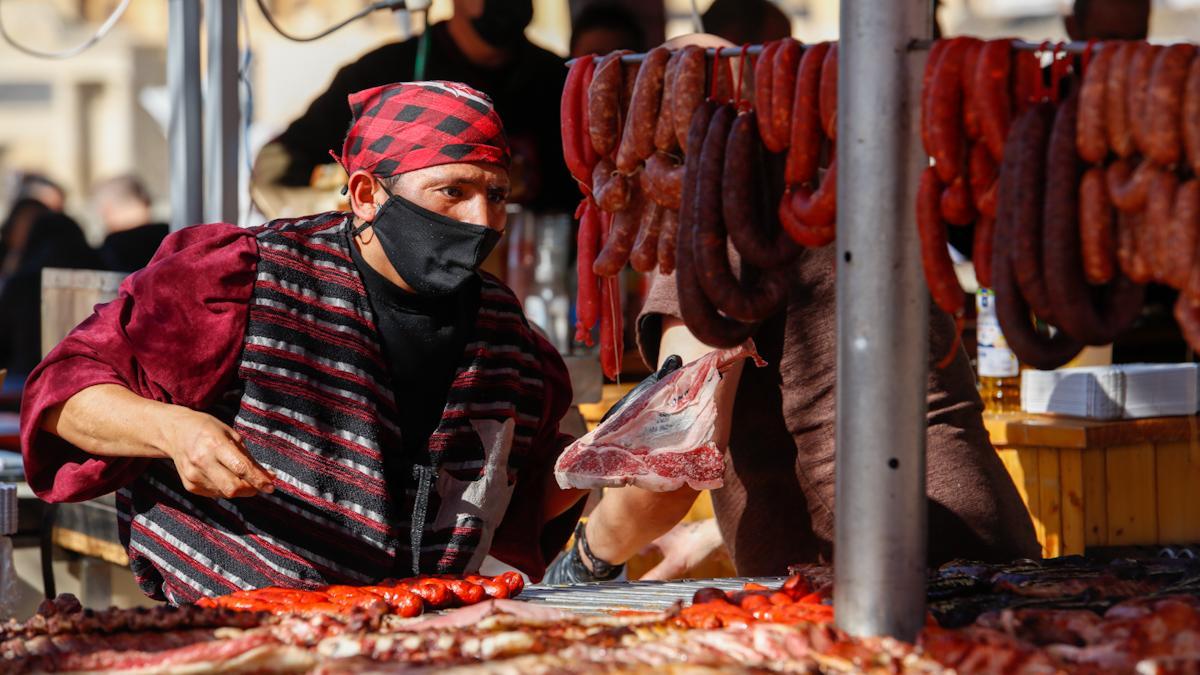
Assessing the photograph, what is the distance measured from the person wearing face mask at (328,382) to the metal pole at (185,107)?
1.67 m

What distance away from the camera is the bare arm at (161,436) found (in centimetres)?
258

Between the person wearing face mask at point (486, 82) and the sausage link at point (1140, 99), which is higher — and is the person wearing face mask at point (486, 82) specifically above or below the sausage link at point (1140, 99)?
above

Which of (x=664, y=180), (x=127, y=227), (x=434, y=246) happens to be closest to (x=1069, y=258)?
(x=664, y=180)

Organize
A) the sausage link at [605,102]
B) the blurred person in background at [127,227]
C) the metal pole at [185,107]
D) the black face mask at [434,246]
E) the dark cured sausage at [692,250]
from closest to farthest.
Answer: the dark cured sausage at [692,250] → the sausage link at [605,102] → the black face mask at [434,246] → the metal pole at [185,107] → the blurred person in background at [127,227]

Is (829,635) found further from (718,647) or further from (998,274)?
(998,274)

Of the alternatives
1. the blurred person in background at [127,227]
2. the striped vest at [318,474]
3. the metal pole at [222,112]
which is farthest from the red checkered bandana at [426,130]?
the blurred person in background at [127,227]

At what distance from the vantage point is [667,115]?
2611 mm

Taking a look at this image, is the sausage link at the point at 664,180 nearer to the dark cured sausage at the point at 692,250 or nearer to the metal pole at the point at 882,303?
the dark cured sausage at the point at 692,250

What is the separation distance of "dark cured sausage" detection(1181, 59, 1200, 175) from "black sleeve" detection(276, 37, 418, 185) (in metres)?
4.57

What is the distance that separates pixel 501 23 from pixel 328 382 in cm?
370

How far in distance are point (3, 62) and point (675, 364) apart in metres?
22.5

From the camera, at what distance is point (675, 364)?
3096 mm

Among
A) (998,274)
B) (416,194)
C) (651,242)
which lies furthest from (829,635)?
(416,194)

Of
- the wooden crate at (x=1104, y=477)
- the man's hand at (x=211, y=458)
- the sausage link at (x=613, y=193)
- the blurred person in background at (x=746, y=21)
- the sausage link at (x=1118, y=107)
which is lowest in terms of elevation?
the wooden crate at (x=1104, y=477)
